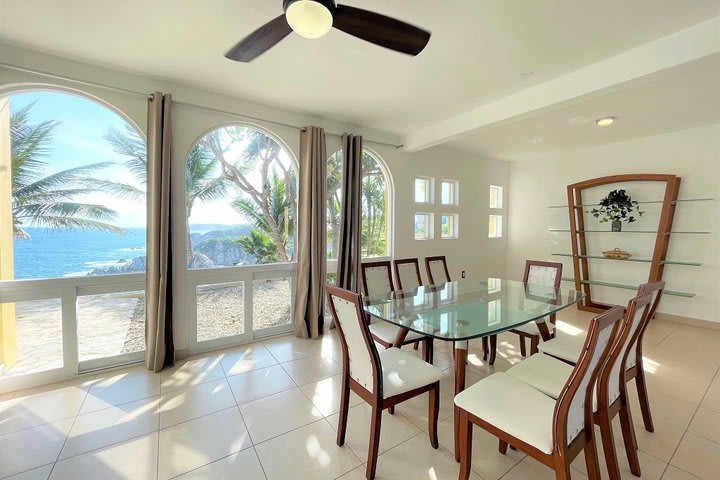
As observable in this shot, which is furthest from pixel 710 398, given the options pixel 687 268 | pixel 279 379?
pixel 279 379

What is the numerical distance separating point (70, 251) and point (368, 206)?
319 centimetres

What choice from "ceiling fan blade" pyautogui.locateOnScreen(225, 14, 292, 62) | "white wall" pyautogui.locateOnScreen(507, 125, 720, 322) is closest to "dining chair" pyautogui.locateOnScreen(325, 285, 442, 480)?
"ceiling fan blade" pyautogui.locateOnScreen(225, 14, 292, 62)

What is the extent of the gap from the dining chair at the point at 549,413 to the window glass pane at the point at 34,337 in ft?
10.6

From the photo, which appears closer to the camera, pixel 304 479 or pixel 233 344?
pixel 304 479

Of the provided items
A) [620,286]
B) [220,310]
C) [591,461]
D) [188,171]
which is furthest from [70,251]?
[620,286]

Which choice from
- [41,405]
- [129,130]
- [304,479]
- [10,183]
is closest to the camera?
[304,479]

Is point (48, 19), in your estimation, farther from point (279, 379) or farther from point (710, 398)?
point (710, 398)

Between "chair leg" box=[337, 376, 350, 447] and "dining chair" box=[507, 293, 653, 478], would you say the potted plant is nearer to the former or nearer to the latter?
"dining chair" box=[507, 293, 653, 478]

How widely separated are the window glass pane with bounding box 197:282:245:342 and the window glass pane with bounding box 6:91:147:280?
683 millimetres

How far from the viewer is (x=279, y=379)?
2.57 m

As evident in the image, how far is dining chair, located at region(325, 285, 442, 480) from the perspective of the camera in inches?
61.8

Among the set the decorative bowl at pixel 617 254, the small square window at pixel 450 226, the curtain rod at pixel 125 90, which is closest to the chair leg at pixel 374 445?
the curtain rod at pixel 125 90

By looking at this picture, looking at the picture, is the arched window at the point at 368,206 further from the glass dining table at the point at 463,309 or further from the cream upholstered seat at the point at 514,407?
the cream upholstered seat at the point at 514,407

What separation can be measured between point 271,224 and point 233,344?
1.41m
